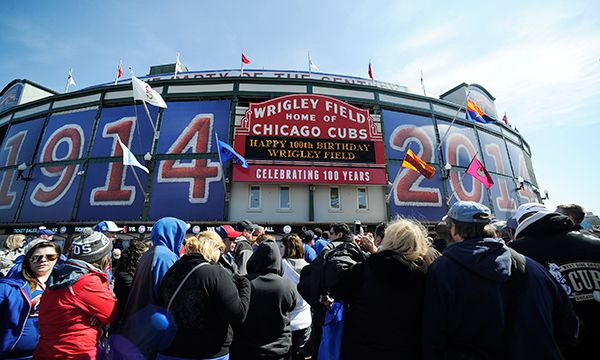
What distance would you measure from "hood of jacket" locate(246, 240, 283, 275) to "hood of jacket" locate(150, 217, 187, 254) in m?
0.90

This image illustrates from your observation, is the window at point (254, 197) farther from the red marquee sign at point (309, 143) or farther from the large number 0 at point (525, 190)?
the large number 0 at point (525, 190)

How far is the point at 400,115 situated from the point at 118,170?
739 inches

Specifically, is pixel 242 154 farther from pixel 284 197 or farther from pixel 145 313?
pixel 145 313

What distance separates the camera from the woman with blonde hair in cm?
208

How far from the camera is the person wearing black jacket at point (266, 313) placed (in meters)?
2.94

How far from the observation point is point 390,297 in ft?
6.88

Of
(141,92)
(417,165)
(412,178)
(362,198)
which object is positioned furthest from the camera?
(412,178)

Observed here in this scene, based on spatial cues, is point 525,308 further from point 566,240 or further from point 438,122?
point 438,122

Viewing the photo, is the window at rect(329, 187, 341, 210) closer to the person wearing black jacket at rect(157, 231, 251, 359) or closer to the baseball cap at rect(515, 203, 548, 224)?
the baseball cap at rect(515, 203, 548, 224)

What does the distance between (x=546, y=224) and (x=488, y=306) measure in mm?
1510

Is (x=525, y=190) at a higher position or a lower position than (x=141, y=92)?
lower

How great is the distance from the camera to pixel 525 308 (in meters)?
Answer: 1.92

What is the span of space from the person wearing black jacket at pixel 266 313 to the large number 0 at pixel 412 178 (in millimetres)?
14362

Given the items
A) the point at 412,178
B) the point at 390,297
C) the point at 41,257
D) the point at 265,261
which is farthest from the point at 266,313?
the point at 412,178
